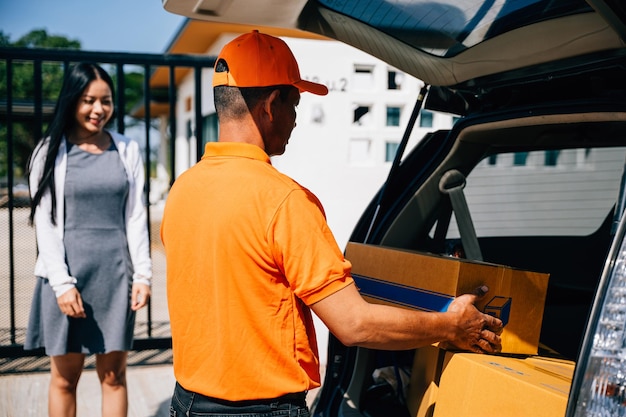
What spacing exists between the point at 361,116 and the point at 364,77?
315 millimetres

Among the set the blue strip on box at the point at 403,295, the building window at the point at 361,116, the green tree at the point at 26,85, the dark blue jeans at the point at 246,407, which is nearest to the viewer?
the dark blue jeans at the point at 246,407

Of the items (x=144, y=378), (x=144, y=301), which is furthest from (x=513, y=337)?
(x=144, y=378)

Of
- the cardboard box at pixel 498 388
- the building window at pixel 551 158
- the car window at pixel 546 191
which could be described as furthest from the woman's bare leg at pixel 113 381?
the building window at pixel 551 158

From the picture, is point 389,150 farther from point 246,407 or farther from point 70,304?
point 246,407

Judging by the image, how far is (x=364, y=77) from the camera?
5.40m

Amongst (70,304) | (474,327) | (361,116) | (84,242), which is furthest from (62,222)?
(361,116)

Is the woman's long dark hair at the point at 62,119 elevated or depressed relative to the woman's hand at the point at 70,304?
elevated

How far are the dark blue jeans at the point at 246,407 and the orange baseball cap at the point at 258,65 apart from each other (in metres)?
0.83

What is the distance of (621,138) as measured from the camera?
2.48 metres

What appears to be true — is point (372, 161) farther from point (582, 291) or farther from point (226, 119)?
point (226, 119)

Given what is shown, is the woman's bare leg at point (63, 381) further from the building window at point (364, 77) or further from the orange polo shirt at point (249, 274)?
the building window at point (364, 77)

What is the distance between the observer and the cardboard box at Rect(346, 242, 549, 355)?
195 cm

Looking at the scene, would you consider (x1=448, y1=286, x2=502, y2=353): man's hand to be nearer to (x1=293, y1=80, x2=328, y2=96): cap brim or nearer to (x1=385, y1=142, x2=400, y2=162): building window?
(x1=293, y1=80, x2=328, y2=96): cap brim

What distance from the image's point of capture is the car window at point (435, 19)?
80.7 inches
